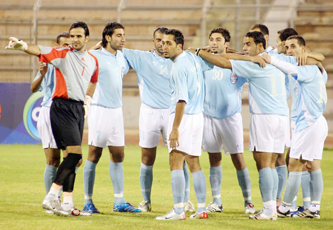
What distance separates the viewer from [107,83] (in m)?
7.10

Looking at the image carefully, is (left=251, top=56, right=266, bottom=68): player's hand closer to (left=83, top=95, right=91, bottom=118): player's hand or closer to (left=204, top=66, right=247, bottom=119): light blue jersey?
(left=204, top=66, right=247, bottom=119): light blue jersey

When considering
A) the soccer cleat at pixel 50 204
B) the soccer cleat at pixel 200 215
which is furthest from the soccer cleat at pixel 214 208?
the soccer cleat at pixel 50 204

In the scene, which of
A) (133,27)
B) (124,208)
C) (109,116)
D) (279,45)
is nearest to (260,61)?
(279,45)

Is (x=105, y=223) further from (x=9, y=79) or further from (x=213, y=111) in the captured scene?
(x=9, y=79)

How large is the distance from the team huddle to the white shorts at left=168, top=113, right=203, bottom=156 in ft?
0.04

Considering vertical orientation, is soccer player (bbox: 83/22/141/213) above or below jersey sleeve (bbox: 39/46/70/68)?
below

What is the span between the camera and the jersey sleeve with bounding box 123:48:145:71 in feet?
25.0

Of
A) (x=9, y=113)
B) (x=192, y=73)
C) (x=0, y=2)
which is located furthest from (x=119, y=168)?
(x=0, y=2)

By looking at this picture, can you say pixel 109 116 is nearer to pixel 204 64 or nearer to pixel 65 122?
pixel 65 122

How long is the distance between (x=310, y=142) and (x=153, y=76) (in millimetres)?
2277

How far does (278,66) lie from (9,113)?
10.9 meters

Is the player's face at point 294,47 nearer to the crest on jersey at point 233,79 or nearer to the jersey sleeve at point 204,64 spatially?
the crest on jersey at point 233,79

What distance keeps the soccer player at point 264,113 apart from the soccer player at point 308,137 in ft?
0.89

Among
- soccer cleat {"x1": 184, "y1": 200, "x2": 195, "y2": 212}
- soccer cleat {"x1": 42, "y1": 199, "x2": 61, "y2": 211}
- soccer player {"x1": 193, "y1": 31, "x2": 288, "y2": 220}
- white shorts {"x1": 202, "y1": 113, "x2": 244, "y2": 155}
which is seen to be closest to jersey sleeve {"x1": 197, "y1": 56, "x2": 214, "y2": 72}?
soccer player {"x1": 193, "y1": 31, "x2": 288, "y2": 220}
